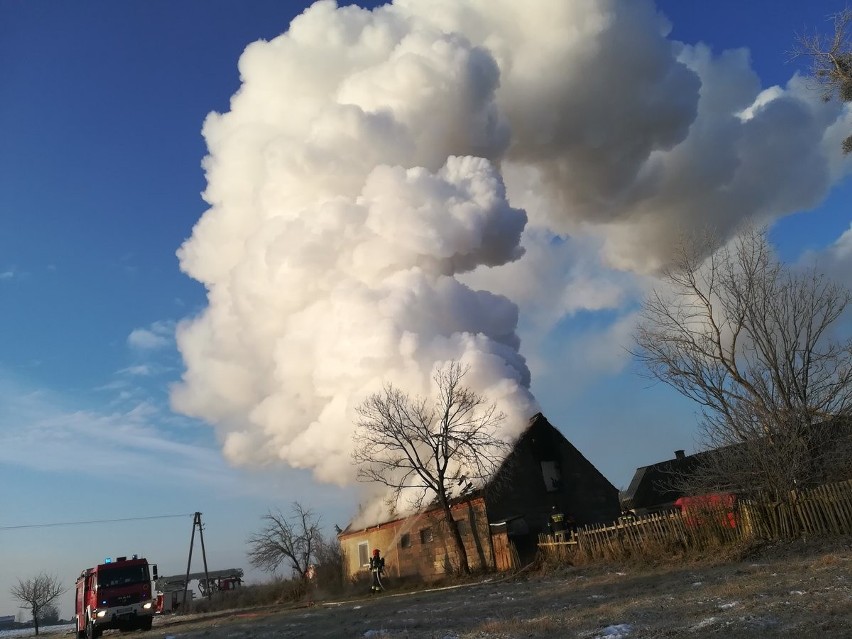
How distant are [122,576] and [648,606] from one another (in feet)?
64.4

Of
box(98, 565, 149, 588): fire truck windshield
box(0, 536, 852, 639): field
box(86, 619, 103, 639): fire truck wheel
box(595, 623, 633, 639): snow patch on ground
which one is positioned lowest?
box(0, 536, 852, 639): field

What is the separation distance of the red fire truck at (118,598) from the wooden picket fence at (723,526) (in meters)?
14.3

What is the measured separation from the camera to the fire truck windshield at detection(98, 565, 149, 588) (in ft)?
75.5

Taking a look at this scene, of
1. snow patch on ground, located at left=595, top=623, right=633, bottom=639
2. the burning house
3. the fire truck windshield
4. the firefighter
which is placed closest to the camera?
snow patch on ground, located at left=595, top=623, right=633, bottom=639

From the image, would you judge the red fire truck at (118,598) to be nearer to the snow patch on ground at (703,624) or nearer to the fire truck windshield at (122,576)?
the fire truck windshield at (122,576)

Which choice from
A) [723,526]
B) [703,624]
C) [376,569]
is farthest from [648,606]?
[376,569]

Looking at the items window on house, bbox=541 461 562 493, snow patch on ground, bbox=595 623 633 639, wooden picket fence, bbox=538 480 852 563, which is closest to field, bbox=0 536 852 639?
snow patch on ground, bbox=595 623 633 639

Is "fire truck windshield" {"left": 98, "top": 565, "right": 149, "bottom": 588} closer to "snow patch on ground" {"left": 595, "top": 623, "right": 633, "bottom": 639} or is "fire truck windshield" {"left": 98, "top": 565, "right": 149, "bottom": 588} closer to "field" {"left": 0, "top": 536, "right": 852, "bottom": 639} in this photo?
"field" {"left": 0, "top": 536, "right": 852, "bottom": 639}

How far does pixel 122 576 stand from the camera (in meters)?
23.2

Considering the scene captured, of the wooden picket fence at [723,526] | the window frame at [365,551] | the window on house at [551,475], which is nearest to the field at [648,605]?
the wooden picket fence at [723,526]

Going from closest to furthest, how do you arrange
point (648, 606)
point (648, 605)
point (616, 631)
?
point (616, 631) < point (648, 606) < point (648, 605)

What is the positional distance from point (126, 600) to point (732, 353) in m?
21.5

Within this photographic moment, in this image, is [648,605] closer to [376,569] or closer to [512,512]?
[512,512]

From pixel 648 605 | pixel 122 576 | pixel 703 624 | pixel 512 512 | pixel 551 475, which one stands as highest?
pixel 551 475
